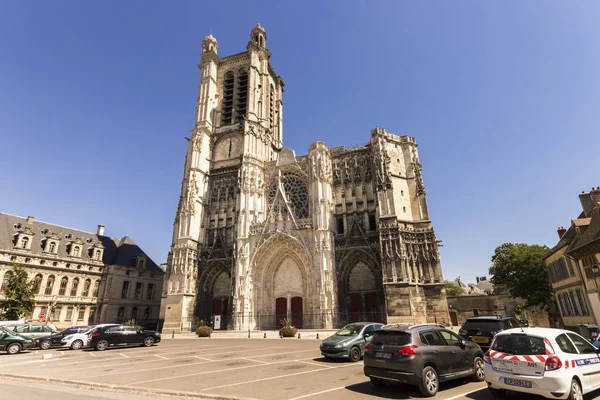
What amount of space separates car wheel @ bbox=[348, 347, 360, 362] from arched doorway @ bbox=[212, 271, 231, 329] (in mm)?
23536

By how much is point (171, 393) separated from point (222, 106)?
40.5 meters

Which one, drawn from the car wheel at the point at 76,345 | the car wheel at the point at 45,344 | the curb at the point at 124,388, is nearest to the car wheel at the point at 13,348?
the car wheel at the point at 45,344

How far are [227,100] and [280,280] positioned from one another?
1011 inches

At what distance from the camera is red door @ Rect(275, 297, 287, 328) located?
30752mm

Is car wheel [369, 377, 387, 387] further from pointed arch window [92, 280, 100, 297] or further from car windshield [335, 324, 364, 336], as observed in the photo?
pointed arch window [92, 280, 100, 297]

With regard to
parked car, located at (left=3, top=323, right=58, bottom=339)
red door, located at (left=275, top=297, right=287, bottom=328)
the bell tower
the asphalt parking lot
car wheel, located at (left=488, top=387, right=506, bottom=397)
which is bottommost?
the asphalt parking lot

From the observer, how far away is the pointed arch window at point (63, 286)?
37.3 metres

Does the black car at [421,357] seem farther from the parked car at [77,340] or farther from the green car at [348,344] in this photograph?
the parked car at [77,340]

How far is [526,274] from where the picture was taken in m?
32.6

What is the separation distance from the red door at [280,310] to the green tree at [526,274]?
24.0m

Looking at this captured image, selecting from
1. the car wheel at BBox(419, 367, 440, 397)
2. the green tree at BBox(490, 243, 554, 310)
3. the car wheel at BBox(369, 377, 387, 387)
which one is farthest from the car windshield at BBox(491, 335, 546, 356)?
the green tree at BBox(490, 243, 554, 310)

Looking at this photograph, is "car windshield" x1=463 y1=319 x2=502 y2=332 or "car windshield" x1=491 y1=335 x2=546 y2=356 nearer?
"car windshield" x1=491 y1=335 x2=546 y2=356

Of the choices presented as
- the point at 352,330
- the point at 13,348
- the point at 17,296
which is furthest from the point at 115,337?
the point at 17,296

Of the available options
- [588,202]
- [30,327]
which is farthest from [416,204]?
[30,327]
